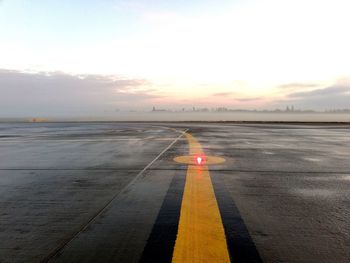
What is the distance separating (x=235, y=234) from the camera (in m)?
3.94

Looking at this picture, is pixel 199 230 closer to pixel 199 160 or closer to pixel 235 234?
pixel 235 234

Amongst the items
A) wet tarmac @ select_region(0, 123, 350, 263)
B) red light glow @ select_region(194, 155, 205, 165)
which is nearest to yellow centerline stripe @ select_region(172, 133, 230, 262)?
wet tarmac @ select_region(0, 123, 350, 263)

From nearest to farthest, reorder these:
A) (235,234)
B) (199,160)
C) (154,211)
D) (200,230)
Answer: (235,234)
(200,230)
(154,211)
(199,160)

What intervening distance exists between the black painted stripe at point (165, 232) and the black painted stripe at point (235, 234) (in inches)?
24.0

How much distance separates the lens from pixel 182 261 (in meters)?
3.21

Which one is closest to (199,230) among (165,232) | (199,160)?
(165,232)

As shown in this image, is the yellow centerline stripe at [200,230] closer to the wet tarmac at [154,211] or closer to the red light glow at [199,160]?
the wet tarmac at [154,211]

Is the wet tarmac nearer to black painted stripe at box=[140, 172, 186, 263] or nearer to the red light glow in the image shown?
black painted stripe at box=[140, 172, 186, 263]

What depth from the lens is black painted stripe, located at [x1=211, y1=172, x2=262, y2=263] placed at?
3.30 meters

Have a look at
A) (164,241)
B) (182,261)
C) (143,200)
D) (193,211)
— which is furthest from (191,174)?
(182,261)

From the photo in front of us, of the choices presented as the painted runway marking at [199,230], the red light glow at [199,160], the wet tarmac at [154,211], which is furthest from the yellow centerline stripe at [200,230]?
the red light glow at [199,160]

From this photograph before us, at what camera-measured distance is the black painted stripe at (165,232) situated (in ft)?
11.0

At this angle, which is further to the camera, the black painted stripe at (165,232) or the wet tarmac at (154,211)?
the wet tarmac at (154,211)

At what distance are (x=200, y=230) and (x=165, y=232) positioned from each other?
43cm
